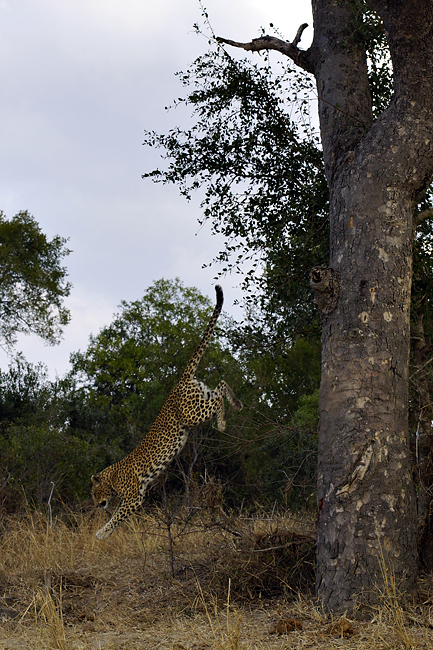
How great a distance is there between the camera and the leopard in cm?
717

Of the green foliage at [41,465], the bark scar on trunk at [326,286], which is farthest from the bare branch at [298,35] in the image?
the green foliage at [41,465]

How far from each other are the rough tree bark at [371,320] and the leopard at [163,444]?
226 cm

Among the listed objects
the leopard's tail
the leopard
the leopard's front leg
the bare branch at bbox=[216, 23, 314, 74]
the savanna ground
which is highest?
the bare branch at bbox=[216, 23, 314, 74]

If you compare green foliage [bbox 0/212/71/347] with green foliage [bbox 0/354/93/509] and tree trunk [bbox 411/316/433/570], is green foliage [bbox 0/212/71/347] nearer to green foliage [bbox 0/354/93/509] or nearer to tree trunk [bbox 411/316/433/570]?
green foliage [bbox 0/354/93/509]

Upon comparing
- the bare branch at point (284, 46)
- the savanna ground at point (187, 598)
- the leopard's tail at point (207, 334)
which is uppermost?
the bare branch at point (284, 46)

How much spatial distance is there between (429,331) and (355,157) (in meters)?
2.45

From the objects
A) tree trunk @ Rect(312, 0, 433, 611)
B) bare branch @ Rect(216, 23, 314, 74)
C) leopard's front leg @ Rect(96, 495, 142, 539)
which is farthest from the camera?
leopard's front leg @ Rect(96, 495, 142, 539)

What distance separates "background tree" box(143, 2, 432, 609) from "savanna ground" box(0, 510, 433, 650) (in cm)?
37

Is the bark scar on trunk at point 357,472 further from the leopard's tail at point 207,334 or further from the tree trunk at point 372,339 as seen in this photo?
the leopard's tail at point 207,334

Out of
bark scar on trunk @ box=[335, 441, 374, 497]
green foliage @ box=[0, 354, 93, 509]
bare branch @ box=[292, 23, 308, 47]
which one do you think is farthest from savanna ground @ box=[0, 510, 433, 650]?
bare branch @ box=[292, 23, 308, 47]

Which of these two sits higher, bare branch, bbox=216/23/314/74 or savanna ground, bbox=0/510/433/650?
bare branch, bbox=216/23/314/74

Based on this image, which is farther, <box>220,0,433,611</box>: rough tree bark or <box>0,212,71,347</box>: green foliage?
<box>0,212,71,347</box>: green foliage

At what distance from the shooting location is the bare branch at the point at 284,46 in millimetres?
6375

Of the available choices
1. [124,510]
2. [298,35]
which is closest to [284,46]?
[298,35]
